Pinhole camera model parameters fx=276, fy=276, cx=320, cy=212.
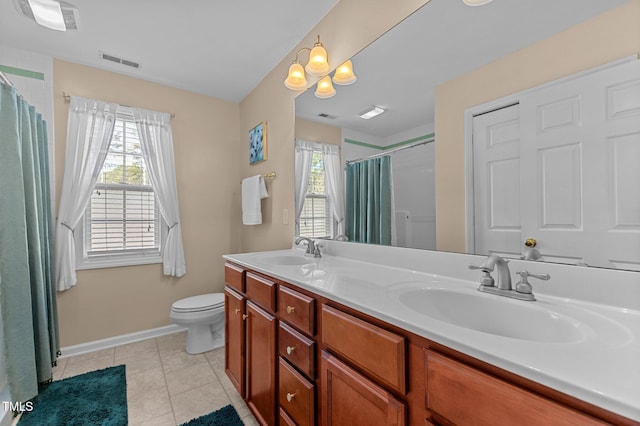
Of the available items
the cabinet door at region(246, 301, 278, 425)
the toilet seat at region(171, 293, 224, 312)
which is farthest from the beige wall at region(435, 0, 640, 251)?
Result: the toilet seat at region(171, 293, 224, 312)

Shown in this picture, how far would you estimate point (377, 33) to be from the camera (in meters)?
1.50

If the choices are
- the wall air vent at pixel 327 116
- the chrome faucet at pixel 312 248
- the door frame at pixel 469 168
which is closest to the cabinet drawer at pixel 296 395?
the chrome faucet at pixel 312 248

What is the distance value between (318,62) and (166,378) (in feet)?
7.81

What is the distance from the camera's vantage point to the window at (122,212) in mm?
2430

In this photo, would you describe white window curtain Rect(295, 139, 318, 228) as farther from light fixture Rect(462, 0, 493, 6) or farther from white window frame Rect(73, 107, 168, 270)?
white window frame Rect(73, 107, 168, 270)

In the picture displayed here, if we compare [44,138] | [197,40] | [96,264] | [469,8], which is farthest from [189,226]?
[469,8]

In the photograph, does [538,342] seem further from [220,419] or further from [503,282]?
[220,419]

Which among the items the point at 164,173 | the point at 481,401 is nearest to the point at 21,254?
the point at 164,173

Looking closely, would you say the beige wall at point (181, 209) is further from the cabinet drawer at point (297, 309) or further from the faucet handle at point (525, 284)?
the faucet handle at point (525, 284)

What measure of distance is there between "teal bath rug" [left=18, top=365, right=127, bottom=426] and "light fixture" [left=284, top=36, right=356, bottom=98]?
2.28 metres

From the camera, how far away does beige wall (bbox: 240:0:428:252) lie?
1.52 meters

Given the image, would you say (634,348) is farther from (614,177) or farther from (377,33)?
(377,33)

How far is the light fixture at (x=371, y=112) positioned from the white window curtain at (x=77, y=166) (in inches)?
89.4

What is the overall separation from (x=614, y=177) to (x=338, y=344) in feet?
3.09
